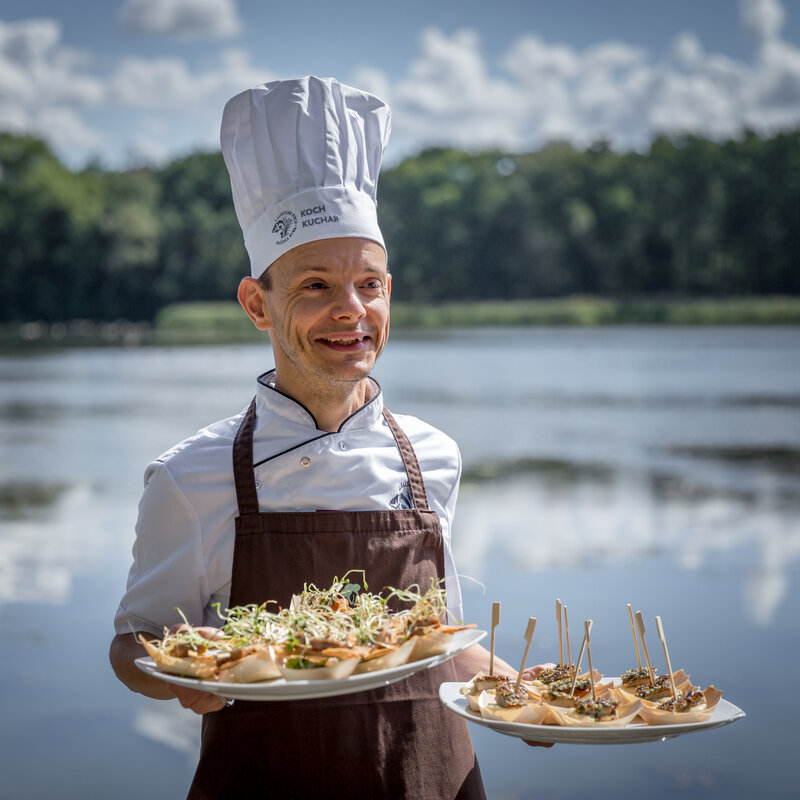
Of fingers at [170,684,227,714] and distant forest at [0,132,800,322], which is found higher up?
distant forest at [0,132,800,322]

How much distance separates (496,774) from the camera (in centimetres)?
471

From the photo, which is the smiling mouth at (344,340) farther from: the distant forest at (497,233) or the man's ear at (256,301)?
the distant forest at (497,233)

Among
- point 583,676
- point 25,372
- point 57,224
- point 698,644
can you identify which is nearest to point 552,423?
point 698,644

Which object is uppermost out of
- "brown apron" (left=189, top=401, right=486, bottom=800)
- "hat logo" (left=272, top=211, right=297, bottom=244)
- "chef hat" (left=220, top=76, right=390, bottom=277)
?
"chef hat" (left=220, top=76, right=390, bottom=277)

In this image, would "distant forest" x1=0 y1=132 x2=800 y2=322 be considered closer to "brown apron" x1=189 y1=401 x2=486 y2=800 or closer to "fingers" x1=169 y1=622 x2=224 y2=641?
"brown apron" x1=189 y1=401 x2=486 y2=800

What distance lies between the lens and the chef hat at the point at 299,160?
2096 mm

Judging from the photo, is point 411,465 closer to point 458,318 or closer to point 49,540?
point 49,540

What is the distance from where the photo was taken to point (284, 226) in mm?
2098

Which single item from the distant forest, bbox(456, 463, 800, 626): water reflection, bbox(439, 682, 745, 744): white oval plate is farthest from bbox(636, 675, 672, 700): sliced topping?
the distant forest

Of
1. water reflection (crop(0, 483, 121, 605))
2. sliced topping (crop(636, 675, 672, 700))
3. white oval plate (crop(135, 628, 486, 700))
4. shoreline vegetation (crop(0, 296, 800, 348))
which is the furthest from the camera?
shoreline vegetation (crop(0, 296, 800, 348))

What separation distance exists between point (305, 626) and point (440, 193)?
164ft

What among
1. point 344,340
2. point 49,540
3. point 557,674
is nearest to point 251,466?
point 344,340

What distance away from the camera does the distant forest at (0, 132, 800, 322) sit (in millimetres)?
46156

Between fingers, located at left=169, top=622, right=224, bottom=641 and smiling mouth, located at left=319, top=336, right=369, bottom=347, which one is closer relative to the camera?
fingers, located at left=169, top=622, right=224, bottom=641
